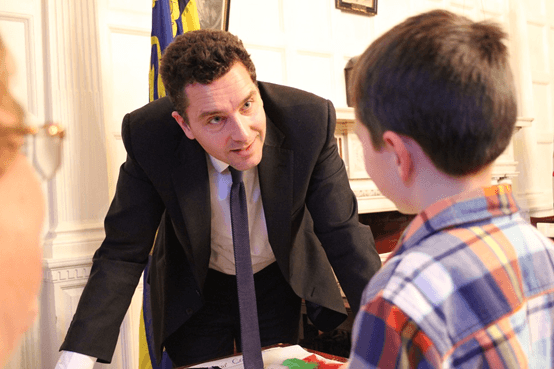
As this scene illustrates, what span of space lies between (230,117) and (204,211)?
296mm

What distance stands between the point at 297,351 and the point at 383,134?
2.50 ft

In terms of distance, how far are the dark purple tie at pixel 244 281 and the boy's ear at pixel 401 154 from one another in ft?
2.12

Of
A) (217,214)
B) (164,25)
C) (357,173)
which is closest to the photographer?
(217,214)

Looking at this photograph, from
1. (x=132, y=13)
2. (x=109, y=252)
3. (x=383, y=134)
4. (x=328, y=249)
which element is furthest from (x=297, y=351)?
(x=132, y=13)

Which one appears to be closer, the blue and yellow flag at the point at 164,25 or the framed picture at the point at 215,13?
the blue and yellow flag at the point at 164,25

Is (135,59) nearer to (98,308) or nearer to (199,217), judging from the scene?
(199,217)

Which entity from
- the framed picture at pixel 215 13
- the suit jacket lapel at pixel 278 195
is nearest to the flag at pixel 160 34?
the framed picture at pixel 215 13

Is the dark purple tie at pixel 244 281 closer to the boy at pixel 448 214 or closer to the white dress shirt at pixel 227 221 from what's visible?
the white dress shirt at pixel 227 221

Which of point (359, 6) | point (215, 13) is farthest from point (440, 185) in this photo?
point (359, 6)

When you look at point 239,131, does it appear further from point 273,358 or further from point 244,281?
point 273,358

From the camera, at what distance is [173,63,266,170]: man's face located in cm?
139

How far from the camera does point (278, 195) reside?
1535 mm

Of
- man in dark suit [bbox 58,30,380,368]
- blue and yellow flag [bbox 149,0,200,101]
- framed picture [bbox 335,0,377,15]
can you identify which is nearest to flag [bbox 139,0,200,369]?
blue and yellow flag [bbox 149,0,200,101]

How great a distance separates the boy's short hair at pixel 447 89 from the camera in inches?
26.3
